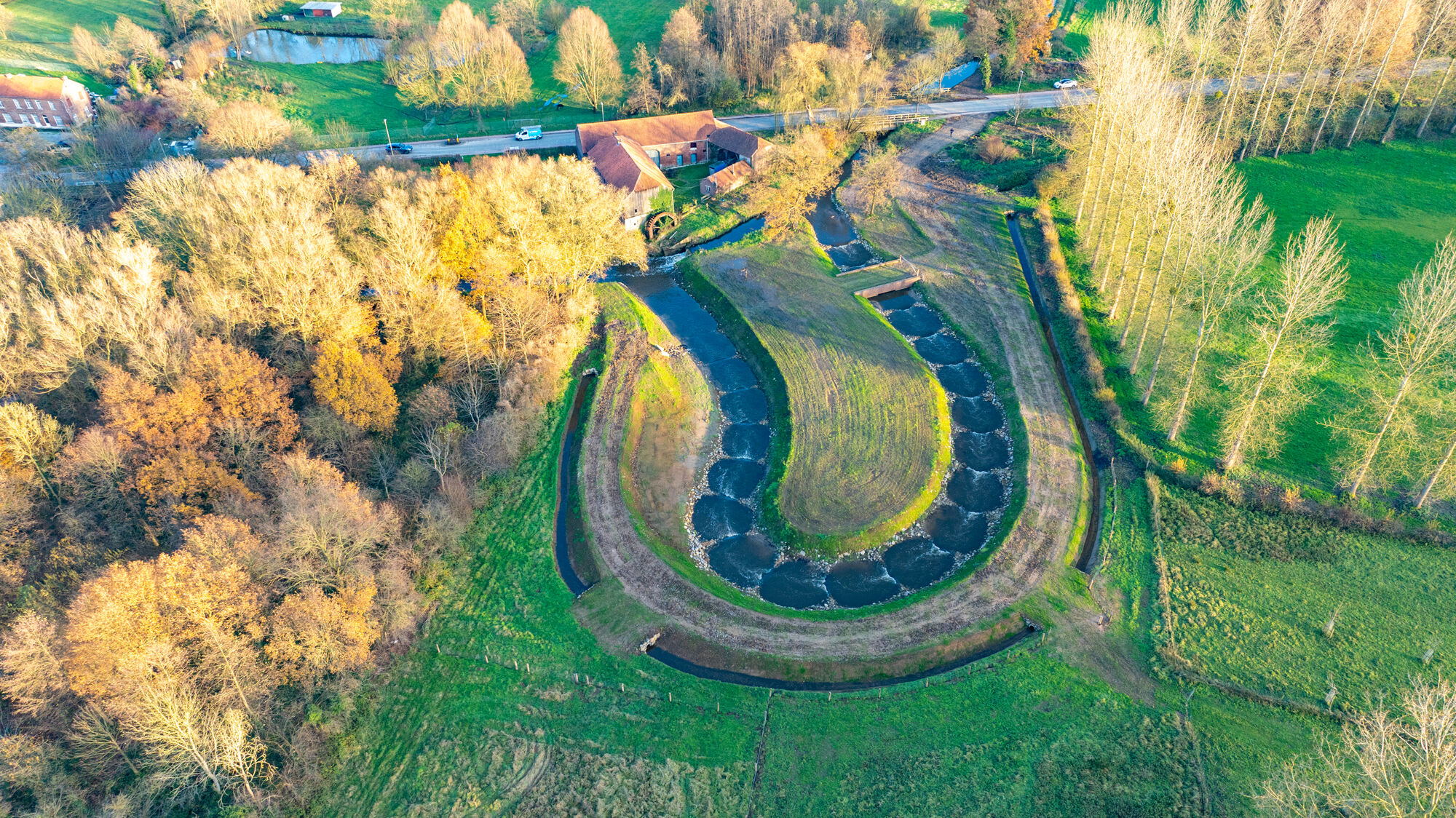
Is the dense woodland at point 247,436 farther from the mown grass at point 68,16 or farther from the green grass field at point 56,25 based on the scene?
the mown grass at point 68,16

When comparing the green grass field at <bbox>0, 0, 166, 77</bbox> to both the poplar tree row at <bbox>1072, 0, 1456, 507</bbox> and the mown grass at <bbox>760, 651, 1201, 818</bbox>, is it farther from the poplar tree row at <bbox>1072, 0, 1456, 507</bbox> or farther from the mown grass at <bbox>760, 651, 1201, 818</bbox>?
the mown grass at <bbox>760, 651, 1201, 818</bbox>

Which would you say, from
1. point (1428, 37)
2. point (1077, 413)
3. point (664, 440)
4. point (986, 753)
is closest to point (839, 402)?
point (664, 440)

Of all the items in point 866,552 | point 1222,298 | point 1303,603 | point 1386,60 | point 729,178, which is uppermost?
point 1386,60

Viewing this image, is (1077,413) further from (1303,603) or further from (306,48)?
(306,48)

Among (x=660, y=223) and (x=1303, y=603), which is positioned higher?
(x=660, y=223)

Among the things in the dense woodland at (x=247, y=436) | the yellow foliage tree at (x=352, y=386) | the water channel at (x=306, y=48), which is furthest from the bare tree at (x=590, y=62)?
the yellow foliage tree at (x=352, y=386)
